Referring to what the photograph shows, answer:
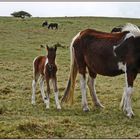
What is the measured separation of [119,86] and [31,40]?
2098 centimetres

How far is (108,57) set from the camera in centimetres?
1110

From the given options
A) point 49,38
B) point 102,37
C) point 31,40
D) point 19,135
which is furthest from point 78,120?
point 49,38

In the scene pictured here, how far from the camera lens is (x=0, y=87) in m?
14.8

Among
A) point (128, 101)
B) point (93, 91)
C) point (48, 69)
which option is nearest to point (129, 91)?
point (128, 101)

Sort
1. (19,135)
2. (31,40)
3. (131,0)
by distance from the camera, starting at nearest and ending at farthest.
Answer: (19,135), (131,0), (31,40)

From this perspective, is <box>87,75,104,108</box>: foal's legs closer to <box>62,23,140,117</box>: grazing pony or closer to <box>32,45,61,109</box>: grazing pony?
<box>62,23,140,117</box>: grazing pony

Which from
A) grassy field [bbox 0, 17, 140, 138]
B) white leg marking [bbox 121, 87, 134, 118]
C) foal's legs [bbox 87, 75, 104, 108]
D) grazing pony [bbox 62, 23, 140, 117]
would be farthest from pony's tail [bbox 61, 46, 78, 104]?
white leg marking [bbox 121, 87, 134, 118]

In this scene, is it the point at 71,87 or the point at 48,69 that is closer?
the point at 48,69

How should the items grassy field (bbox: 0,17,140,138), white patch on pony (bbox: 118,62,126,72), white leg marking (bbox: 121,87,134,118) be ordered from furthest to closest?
white patch on pony (bbox: 118,62,126,72) → white leg marking (bbox: 121,87,134,118) → grassy field (bbox: 0,17,140,138)

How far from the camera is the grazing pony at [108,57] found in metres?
10.6

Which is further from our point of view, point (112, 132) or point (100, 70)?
point (100, 70)

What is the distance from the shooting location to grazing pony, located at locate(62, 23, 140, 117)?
10.6 m

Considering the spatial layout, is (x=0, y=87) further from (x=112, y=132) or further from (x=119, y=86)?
(x=112, y=132)

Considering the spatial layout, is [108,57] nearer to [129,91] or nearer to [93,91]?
[129,91]
